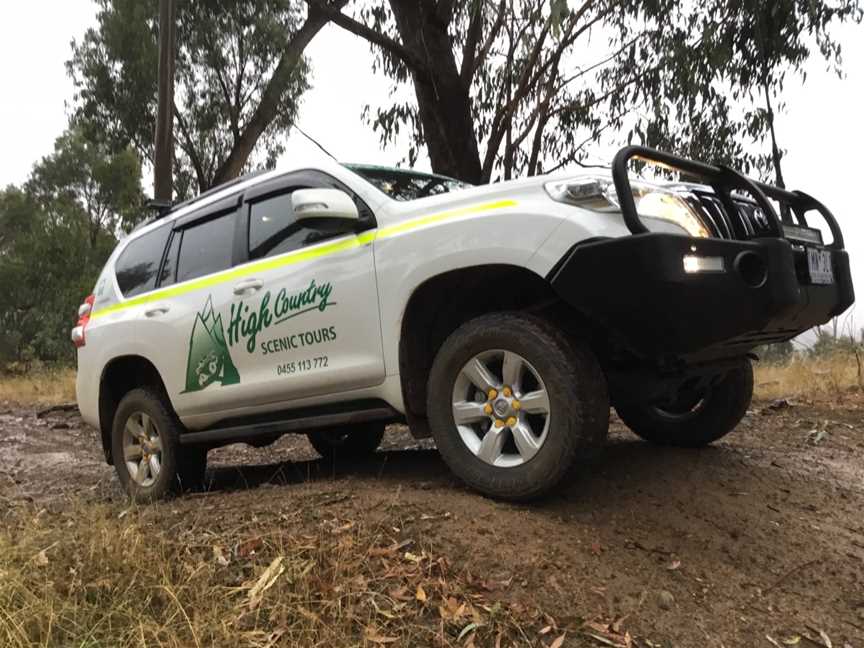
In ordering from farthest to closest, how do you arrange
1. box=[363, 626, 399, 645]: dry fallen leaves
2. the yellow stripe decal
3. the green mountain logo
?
the green mountain logo, the yellow stripe decal, box=[363, 626, 399, 645]: dry fallen leaves

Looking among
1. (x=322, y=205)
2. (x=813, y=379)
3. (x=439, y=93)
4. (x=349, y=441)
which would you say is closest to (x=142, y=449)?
(x=349, y=441)

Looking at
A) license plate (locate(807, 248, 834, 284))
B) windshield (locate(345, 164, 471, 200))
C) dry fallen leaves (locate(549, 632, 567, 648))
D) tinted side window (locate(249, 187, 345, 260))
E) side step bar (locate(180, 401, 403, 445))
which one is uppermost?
windshield (locate(345, 164, 471, 200))

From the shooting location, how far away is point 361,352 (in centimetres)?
379

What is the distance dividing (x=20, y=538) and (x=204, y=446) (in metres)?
1.53

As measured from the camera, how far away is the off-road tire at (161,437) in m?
4.82

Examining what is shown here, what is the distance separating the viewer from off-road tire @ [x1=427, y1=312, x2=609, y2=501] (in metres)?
3.09

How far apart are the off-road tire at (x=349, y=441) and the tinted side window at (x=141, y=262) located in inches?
62.0

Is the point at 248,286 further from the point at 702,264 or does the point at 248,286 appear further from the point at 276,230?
the point at 702,264

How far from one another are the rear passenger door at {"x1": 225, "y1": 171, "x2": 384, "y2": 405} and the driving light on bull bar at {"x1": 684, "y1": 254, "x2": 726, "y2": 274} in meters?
1.43

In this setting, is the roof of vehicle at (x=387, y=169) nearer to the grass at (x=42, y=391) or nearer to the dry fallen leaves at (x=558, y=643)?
the dry fallen leaves at (x=558, y=643)

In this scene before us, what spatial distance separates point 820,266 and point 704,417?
4.09 ft

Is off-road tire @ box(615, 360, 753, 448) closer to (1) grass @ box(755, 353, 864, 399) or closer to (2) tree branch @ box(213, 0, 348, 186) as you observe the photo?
(1) grass @ box(755, 353, 864, 399)

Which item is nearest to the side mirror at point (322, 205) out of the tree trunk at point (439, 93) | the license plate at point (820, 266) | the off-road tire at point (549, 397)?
the off-road tire at point (549, 397)

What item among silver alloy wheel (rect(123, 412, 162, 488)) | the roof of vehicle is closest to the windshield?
the roof of vehicle
